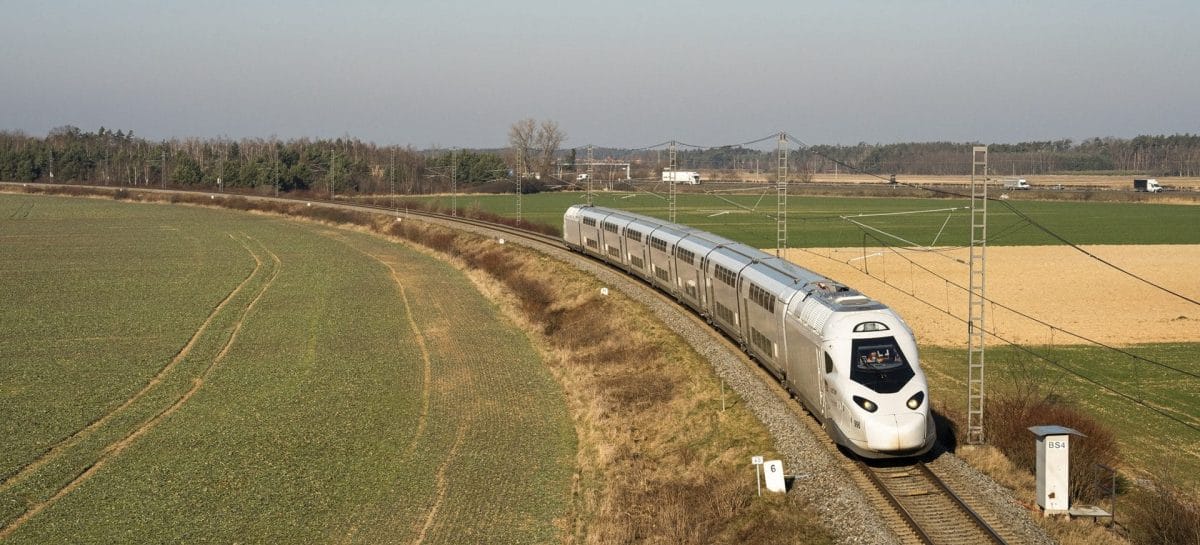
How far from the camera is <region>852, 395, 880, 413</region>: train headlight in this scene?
22359 millimetres

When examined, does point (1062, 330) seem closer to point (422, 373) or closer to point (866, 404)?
point (422, 373)

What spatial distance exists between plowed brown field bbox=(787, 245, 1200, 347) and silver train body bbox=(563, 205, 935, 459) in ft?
25.9

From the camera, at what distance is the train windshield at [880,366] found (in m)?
22.7

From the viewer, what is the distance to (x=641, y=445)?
2973cm

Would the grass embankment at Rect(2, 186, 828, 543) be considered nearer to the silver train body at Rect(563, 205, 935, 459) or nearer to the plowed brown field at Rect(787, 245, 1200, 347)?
the silver train body at Rect(563, 205, 935, 459)

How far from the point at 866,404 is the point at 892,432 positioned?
0.80 m

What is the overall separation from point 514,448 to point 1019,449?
1442 cm

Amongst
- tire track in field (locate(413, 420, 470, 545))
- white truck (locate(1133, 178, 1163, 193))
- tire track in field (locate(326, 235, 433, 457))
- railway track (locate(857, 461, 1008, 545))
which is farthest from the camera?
white truck (locate(1133, 178, 1163, 193))

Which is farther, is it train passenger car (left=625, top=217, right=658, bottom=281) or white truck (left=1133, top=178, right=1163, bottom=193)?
white truck (left=1133, top=178, right=1163, bottom=193)

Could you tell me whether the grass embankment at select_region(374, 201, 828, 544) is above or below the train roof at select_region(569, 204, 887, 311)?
below

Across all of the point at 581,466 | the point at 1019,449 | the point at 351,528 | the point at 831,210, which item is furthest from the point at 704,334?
the point at 831,210

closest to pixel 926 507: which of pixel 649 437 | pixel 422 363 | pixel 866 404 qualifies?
pixel 866 404

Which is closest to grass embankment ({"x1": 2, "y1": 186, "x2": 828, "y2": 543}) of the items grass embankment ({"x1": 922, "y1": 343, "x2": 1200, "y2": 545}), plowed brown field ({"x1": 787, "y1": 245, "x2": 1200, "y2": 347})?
grass embankment ({"x1": 922, "y1": 343, "x2": 1200, "y2": 545})

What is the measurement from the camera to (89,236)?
102688mm
